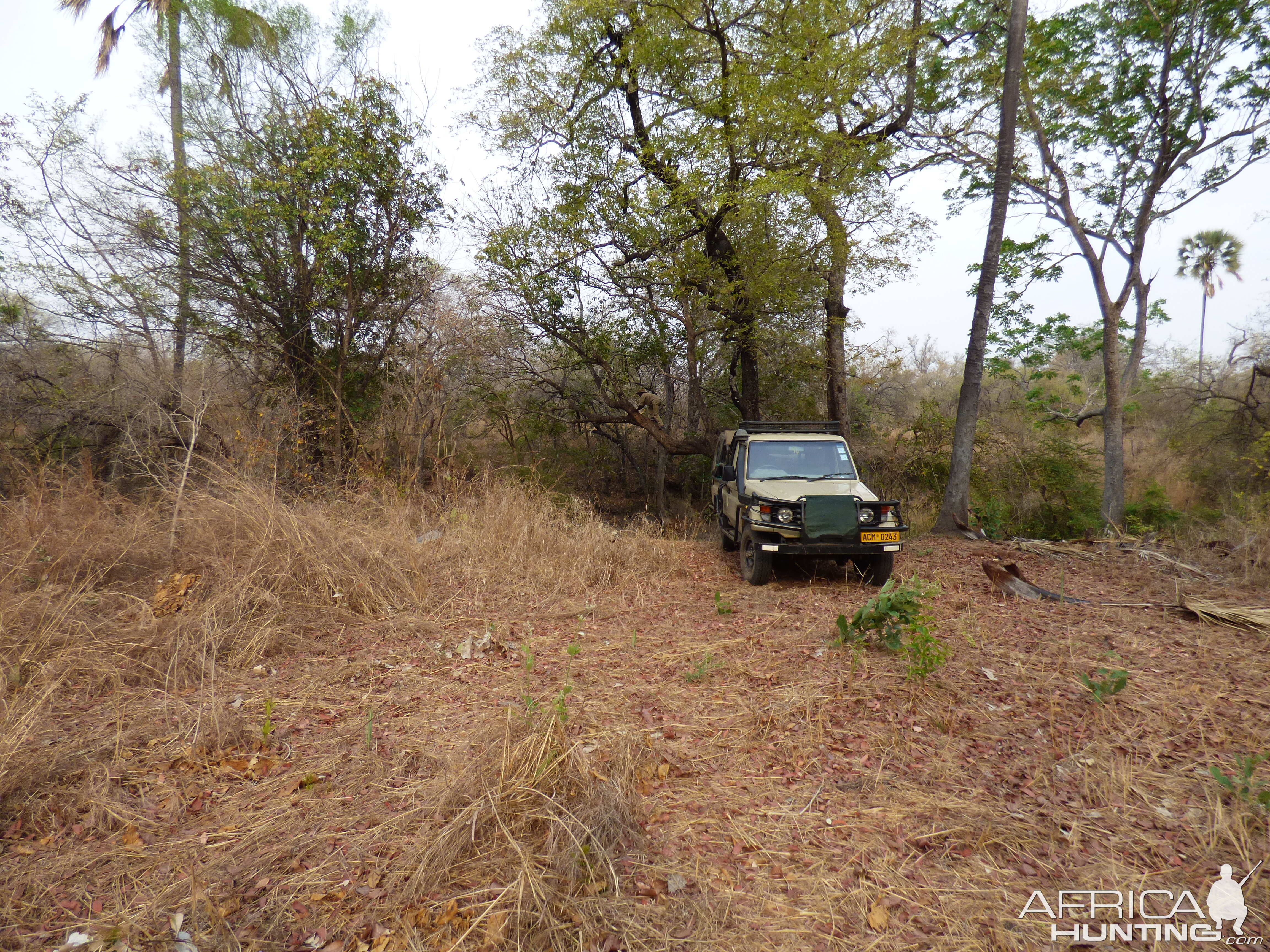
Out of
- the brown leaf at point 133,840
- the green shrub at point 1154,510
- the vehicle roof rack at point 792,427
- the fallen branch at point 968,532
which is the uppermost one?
the vehicle roof rack at point 792,427

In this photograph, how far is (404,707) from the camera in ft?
13.4

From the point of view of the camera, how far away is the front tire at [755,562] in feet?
22.8

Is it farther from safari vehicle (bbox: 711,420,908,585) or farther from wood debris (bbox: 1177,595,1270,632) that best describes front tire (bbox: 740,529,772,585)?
wood debris (bbox: 1177,595,1270,632)

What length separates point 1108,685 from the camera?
3.91m

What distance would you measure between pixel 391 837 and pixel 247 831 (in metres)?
0.68

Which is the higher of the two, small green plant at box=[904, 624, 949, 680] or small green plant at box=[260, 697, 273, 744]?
small green plant at box=[904, 624, 949, 680]

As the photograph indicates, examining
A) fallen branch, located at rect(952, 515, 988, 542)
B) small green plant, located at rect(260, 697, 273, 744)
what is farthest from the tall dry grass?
fallen branch, located at rect(952, 515, 988, 542)

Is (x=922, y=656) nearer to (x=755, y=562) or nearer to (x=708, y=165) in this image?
(x=755, y=562)

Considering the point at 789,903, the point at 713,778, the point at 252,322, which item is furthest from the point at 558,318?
the point at 789,903

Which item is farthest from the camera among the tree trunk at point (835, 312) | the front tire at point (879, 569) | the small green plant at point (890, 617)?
the tree trunk at point (835, 312)

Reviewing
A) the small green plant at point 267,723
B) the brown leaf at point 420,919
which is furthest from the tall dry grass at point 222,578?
the brown leaf at point 420,919

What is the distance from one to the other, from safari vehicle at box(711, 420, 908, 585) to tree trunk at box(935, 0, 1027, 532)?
140 inches

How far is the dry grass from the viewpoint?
7.79 feet

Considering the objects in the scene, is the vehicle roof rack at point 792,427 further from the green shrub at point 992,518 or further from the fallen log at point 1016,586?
the green shrub at point 992,518
